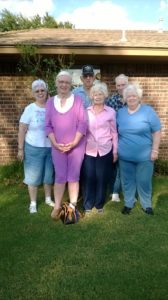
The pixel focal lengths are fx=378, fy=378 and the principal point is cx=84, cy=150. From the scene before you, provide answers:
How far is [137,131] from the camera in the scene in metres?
4.73

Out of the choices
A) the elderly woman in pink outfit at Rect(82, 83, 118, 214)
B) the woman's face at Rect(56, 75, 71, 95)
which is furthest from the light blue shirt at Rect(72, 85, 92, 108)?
the woman's face at Rect(56, 75, 71, 95)

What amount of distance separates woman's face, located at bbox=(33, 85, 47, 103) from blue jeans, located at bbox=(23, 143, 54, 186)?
621mm

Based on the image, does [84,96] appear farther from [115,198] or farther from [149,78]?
[149,78]

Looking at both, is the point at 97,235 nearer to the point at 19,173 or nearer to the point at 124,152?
the point at 124,152

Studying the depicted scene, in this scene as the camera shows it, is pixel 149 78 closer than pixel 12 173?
No

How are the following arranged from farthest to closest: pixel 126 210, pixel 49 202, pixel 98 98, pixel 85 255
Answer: pixel 49 202 < pixel 126 210 < pixel 98 98 < pixel 85 255

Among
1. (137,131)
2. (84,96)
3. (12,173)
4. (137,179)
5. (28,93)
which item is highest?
(84,96)

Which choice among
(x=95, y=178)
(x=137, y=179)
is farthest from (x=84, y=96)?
(x=137, y=179)

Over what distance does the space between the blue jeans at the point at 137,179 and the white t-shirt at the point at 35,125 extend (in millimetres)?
1082

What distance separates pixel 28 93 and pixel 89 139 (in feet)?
11.9

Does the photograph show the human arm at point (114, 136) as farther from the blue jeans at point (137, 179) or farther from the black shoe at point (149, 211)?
the black shoe at point (149, 211)

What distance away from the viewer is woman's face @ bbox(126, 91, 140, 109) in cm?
462

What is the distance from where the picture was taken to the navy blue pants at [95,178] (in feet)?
16.0

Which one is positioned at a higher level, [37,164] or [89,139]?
[89,139]
